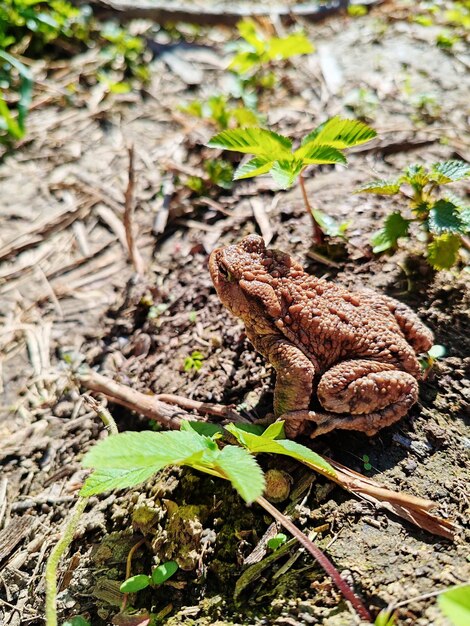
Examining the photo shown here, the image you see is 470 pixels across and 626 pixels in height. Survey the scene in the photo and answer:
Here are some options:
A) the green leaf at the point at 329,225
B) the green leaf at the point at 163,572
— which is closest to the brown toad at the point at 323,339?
the green leaf at the point at 329,225

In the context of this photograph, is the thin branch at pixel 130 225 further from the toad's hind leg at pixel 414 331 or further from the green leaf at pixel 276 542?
the green leaf at pixel 276 542

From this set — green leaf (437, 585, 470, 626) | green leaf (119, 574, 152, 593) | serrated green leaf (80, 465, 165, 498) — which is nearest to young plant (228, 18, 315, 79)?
serrated green leaf (80, 465, 165, 498)

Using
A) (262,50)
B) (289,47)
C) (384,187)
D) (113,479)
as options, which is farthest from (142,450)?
(262,50)

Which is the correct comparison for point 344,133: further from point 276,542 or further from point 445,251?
point 276,542

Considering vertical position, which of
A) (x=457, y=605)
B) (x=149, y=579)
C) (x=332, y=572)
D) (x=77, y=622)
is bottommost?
(x=77, y=622)

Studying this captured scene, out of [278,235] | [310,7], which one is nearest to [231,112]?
[278,235]

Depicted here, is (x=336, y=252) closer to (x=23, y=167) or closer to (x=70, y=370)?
(x=70, y=370)
